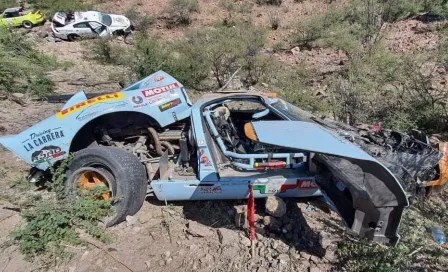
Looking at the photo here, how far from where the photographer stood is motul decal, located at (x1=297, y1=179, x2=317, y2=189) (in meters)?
3.78

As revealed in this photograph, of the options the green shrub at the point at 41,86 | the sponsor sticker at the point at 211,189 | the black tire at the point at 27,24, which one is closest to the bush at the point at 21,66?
the green shrub at the point at 41,86

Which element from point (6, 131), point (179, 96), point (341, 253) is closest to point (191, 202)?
point (179, 96)

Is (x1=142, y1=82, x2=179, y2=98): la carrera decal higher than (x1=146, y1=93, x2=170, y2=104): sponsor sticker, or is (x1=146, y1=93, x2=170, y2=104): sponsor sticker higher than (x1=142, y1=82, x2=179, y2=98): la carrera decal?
(x1=142, y1=82, x2=179, y2=98): la carrera decal

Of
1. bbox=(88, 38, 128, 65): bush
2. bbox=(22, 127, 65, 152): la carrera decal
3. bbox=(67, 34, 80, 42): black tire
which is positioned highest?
bbox=(22, 127, 65, 152): la carrera decal

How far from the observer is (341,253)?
342 centimetres

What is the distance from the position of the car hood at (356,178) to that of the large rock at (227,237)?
3.63ft

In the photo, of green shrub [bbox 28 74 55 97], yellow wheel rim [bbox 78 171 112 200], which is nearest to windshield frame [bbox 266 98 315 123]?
yellow wheel rim [bbox 78 171 112 200]

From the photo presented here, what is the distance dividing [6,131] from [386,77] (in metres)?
7.47

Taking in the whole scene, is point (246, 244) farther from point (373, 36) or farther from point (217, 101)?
point (373, 36)

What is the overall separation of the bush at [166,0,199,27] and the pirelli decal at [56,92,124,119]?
44.0ft

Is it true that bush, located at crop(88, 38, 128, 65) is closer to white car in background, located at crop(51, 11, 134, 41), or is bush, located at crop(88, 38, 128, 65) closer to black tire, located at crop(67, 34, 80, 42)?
white car in background, located at crop(51, 11, 134, 41)

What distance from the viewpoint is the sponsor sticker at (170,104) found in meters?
4.53

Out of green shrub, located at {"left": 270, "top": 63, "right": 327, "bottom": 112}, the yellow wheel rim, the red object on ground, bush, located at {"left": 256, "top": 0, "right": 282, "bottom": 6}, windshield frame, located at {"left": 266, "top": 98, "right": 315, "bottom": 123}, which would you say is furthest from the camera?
bush, located at {"left": 256, "top": 0, "right": 282, "bottom": 6}

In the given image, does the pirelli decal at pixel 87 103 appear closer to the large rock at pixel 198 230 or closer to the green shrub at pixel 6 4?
the large rock at pixel 198 230
